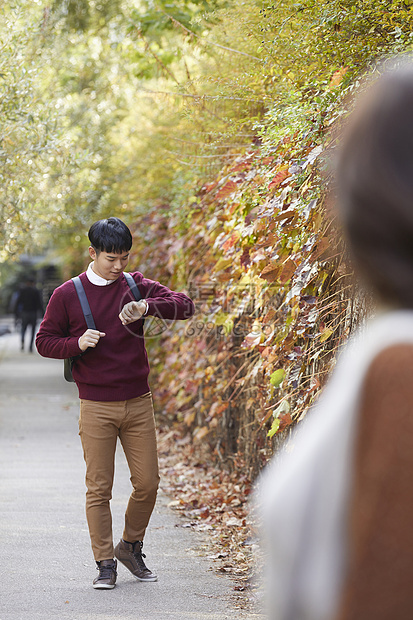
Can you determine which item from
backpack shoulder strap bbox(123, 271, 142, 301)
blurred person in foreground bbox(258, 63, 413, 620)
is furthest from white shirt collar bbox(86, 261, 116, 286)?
blurred person in foreground bbox(258, 63, 413, 620)

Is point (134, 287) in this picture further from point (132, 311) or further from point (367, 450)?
point (367, 450)

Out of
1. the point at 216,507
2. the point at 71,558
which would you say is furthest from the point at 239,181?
the point at 71,558

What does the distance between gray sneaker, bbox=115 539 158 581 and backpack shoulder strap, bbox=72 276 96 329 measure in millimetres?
1260

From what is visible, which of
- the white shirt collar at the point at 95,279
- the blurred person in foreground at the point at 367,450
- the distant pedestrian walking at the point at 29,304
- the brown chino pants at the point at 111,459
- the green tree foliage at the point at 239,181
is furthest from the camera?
the distant pedestrian walking at the point at 29,304

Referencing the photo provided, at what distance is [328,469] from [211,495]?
5.84m

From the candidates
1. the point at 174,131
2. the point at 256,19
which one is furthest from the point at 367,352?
the point at 174,131

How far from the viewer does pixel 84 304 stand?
4.84m

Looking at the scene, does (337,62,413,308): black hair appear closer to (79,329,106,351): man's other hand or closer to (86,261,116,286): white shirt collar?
(79,329,106,351): man's other hand

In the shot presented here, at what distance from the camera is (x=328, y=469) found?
4.20 ft

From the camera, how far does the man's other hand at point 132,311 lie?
4684mm

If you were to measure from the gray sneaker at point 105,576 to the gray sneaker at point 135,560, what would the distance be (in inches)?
6.1

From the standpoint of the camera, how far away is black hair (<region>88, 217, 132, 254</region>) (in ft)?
15.8

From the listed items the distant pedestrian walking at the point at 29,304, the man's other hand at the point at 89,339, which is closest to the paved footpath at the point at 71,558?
the man's other hand at the point at 89,339

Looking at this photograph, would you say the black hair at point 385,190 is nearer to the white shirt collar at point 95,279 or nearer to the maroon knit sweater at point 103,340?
the maroon knit sweater at point 103,340
